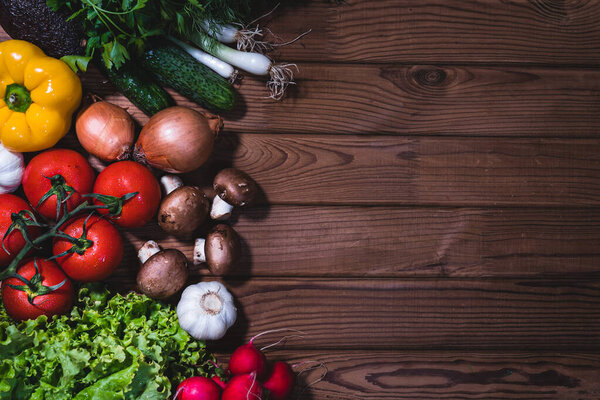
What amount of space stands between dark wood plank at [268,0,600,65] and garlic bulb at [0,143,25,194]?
0.66m

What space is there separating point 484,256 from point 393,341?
1.05 ft

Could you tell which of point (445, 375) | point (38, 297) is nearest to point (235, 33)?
point (38, 297)

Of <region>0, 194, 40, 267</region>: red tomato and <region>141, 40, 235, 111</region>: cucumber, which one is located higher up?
<region>141, 40, 235, 111</region>: cucumber

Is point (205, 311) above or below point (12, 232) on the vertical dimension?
below

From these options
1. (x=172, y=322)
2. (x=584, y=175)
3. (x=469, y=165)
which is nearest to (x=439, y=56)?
(x=469, y=165)

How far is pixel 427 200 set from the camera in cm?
137

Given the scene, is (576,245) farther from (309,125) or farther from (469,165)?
(309,125)

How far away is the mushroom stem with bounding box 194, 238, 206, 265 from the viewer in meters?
1.28

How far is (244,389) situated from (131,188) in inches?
19.5

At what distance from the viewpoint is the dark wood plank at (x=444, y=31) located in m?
1.34

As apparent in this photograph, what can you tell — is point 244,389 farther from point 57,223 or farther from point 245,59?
point 245,59

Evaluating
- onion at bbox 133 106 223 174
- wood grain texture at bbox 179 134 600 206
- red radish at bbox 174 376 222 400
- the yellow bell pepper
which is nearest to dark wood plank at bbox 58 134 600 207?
wood grain texture at bbox 179 134 600 206

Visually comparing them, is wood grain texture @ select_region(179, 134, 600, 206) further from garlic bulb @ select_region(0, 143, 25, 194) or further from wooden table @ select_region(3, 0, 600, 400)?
garlic bulb @ select_region(0, 143, 25, 194)

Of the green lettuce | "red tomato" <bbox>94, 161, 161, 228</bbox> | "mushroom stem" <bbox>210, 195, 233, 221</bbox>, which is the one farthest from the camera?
"mushroom stem" <bbox>210, 195, 233, 221</bbox>
